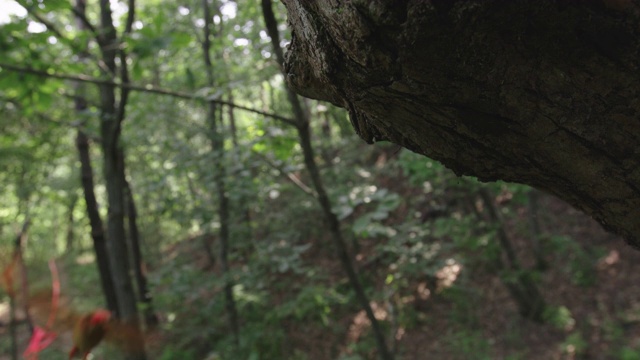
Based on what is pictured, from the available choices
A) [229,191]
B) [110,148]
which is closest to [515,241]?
[229,191]

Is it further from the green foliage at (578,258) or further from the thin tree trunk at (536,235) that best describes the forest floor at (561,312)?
the thin tree trunk at (536,235)

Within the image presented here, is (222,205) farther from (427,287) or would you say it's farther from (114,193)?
(427,287)

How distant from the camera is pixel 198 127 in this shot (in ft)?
16.9

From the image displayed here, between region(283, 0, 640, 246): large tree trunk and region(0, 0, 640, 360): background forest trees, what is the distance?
207 centimetres

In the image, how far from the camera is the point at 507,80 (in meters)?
0.83

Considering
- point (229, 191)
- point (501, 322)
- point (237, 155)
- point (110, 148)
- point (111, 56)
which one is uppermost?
point (111, 56)

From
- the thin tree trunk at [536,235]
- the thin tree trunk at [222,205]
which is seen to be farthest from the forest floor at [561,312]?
the thin tree trunk at [222,205]

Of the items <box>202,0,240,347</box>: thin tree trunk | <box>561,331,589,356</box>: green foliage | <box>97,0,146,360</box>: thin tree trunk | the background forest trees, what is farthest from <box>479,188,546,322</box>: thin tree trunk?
<box>97,0,146,360</box>: thin tree trunk

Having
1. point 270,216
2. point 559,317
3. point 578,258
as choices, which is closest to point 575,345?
point 559,317

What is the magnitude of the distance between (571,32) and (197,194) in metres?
5.40

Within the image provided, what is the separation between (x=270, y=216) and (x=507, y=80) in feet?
19.5

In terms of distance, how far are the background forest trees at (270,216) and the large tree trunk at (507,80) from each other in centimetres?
207

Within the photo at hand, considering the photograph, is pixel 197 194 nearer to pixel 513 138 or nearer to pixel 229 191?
pixel 229 191

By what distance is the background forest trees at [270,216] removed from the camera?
3539 millimetres
